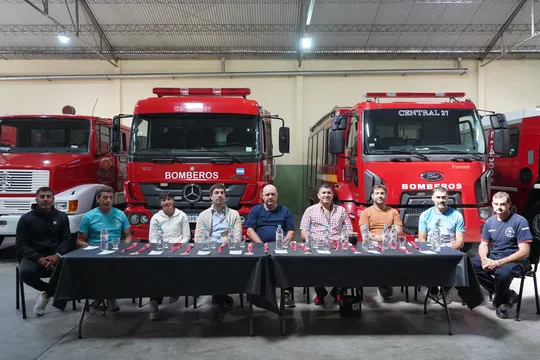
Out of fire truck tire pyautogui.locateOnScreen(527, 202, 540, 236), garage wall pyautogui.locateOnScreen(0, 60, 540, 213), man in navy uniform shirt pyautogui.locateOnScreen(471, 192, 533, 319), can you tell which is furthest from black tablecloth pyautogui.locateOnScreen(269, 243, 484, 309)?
garage wall pyautogui.locateOnScreen(0, 60, 540, 213)

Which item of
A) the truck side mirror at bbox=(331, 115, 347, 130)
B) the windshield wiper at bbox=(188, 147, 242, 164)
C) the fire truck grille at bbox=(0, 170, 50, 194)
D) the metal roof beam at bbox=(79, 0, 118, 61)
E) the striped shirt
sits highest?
the metal roof beam at bbox=(79, 0, 118, 61)

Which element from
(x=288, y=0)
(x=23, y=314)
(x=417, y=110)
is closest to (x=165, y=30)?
(x=288, y=0)

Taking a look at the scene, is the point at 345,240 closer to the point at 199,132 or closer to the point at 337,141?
the point at 337,141

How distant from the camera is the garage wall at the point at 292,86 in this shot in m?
12.9

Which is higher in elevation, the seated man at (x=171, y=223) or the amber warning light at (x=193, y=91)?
the amber warning light at (x=193, y=91)

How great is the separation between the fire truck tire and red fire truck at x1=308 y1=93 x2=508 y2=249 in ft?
8.32

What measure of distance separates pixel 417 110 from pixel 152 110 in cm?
391

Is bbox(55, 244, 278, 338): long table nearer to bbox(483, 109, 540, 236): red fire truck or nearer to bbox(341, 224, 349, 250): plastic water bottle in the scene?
bbox(341, 224, 349, 250): plastic water bottle

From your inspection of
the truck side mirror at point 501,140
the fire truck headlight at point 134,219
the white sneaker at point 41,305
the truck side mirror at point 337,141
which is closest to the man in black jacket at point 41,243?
the white sneaker at point 41,305

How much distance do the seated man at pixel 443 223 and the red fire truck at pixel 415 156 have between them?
0.99 metres

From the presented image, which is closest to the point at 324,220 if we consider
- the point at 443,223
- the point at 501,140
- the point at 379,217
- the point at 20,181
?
the point at 379,217

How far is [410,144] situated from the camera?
20.5ft

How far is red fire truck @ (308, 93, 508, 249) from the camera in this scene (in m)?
6.05

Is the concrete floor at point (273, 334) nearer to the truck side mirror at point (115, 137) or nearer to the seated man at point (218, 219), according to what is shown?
the seated man at point (218, 219)
